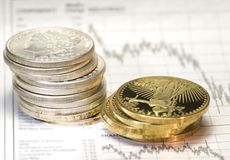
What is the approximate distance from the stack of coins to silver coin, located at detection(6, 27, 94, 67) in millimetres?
86

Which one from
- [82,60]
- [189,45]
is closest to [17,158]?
[82,60]

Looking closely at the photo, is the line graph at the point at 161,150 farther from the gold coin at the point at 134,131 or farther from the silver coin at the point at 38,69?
the silver coin at the point at 38,69

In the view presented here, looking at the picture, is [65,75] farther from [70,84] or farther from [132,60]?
[132,60]

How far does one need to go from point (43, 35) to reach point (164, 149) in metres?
0.28

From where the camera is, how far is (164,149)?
0.90m

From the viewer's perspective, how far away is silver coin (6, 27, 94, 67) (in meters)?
0.93

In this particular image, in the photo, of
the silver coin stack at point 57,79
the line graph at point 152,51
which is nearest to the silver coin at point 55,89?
the silver coin stack at point 57,79

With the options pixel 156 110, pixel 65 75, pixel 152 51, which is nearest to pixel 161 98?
pixel 156 110

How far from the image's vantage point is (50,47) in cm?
98

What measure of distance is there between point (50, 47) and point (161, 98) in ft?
0.61

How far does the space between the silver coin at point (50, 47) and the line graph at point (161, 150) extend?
0.47ft

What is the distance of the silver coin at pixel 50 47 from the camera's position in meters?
0.93

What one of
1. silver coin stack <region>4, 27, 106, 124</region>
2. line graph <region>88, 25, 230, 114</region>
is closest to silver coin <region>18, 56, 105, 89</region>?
silver coin stack <region>4, 27, 106, 124</region>

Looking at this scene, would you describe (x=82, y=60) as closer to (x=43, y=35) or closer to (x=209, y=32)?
(x=43, y=35)
